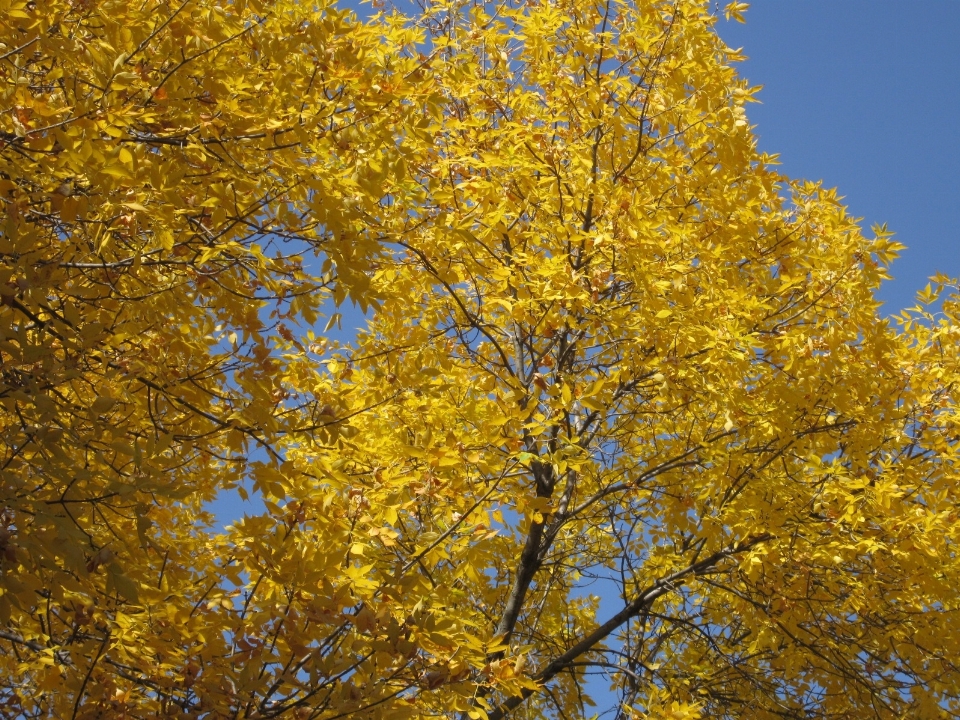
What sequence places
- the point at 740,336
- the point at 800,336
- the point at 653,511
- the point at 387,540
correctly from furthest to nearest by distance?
the point at 653,511 < the point at 800,336 < the point at 740,336 < the point at 387,540

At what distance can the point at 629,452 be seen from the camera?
5953 millimetres

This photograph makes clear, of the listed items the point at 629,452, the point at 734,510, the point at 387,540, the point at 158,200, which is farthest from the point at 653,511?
the point at 158,200

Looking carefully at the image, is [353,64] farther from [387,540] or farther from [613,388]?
[613,388]

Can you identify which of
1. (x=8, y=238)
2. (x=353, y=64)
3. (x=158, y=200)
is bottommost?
(x=8, y=238)

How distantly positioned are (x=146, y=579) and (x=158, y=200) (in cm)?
156

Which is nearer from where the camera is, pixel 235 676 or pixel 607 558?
pixel 235 676

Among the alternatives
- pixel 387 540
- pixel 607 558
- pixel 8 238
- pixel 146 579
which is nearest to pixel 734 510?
pixel 607 558

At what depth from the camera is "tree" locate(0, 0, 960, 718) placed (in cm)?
305

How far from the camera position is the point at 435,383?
5055 millimetres

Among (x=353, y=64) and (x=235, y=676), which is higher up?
(x=353, y=64)

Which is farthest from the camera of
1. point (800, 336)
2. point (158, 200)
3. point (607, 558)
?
point (607, 558)

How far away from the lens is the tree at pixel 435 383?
120 inches

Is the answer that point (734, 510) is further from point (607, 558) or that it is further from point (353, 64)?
point (353, 64)

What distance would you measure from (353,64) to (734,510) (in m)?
3.44
